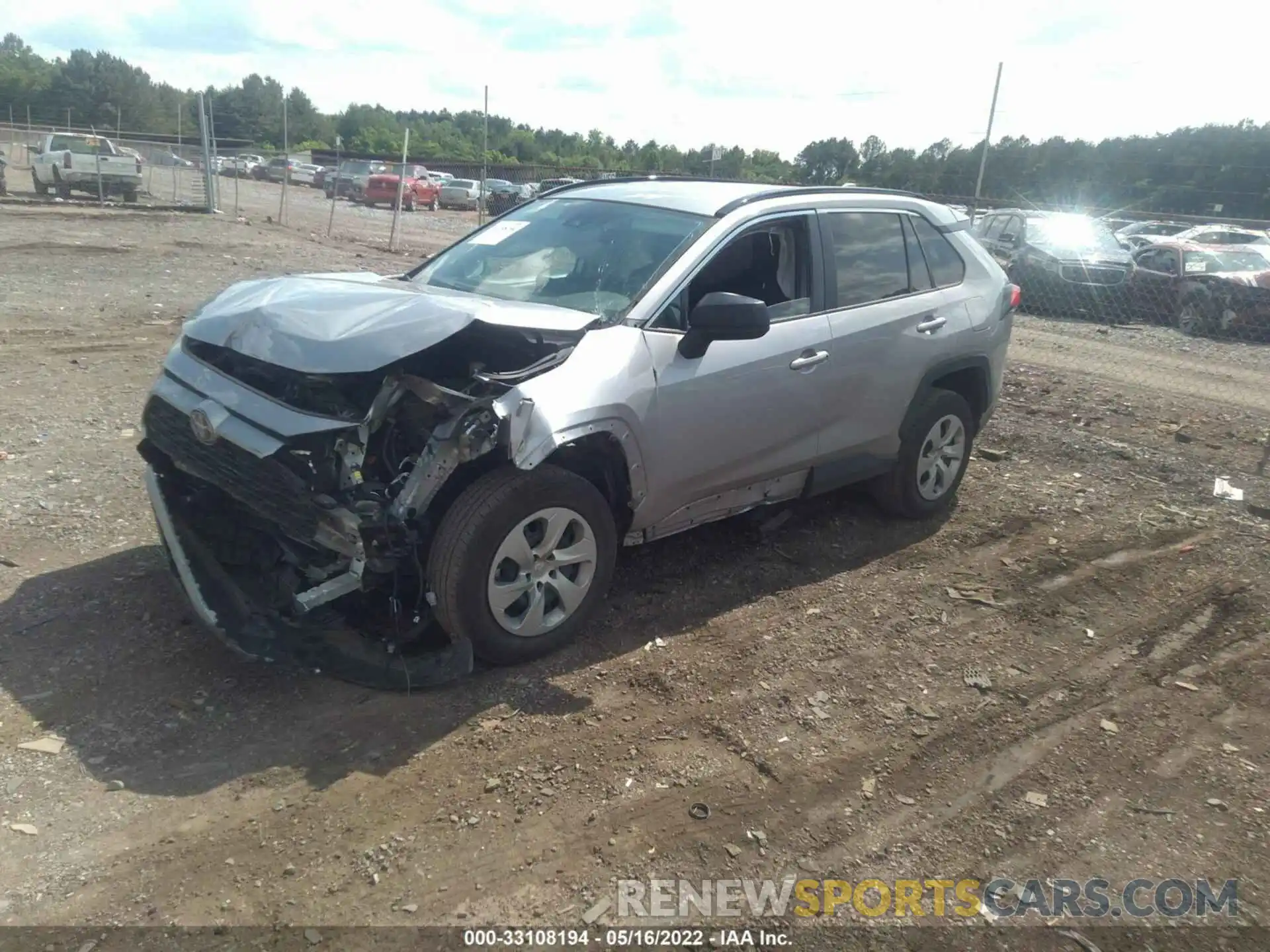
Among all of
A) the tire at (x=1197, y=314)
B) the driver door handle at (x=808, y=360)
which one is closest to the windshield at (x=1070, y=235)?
the tire at (x=1197, y=314)

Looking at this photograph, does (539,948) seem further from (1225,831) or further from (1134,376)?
(1134,376)

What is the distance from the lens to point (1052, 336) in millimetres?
13680

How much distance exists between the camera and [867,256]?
5.05 meters

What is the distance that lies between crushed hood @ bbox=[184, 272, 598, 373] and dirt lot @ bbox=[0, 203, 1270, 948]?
1248 millimetres

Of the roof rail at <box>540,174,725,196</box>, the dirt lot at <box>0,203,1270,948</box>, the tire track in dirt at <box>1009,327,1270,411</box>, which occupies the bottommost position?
the dirt lot at <box>0,203,1270,948</box>

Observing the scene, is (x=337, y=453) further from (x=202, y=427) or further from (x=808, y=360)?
(x=808, y=360)

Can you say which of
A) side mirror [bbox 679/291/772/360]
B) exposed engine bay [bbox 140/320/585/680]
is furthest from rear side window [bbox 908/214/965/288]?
exposed engine bay [bbox 140/320/585/680]

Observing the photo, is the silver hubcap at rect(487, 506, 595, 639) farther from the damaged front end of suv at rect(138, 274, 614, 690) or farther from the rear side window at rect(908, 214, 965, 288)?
the rear side window at rect(908, 214, 965, 288)

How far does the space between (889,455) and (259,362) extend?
3.30 meters

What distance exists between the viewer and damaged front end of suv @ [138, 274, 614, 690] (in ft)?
11.0

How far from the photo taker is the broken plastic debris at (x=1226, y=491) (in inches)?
251

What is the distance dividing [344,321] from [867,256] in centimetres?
283

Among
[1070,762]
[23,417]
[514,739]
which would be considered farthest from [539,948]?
[23,417]

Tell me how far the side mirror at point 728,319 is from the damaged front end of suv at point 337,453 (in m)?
0.46
